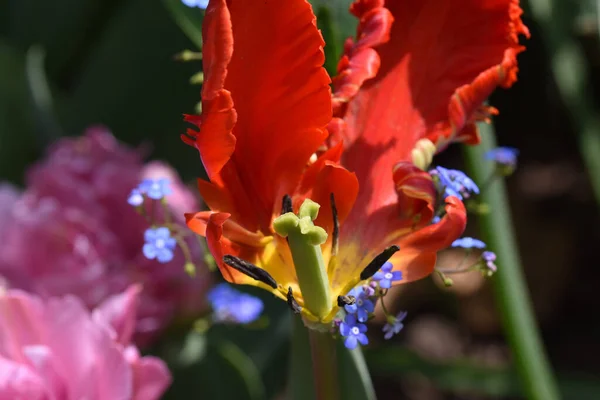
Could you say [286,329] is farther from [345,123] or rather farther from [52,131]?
[345,123]

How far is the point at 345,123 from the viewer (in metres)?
0.43

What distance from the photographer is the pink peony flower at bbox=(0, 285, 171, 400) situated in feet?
1.52

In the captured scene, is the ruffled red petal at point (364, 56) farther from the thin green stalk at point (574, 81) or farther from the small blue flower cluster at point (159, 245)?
the thin green stalk at point (574, 81)

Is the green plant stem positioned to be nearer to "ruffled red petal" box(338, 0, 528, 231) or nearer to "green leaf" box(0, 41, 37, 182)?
"ruffled red petal" box(338, 0, 528, 231)

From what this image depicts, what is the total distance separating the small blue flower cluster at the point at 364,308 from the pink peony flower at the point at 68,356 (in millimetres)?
138

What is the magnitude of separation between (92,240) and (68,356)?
16cm

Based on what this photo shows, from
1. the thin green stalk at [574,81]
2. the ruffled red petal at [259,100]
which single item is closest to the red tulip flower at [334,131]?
the ruffled red petal at [259,100]

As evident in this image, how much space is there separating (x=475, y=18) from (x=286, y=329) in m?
0.42

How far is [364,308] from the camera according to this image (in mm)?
Result: 384

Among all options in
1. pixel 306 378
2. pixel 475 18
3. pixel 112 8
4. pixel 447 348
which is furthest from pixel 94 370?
pixel 447 348

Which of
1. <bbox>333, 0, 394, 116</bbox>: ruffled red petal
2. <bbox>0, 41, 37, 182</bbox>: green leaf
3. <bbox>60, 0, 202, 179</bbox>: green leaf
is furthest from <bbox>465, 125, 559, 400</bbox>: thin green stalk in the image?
<bbox>0, 41, 37, 182</bbox>: green leaf

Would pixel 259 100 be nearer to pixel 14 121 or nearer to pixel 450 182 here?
pixel 450 182

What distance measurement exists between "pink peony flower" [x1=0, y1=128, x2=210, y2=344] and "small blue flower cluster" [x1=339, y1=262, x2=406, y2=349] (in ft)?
0.80

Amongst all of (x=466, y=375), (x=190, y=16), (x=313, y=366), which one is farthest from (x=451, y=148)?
(x=313, y=366)
